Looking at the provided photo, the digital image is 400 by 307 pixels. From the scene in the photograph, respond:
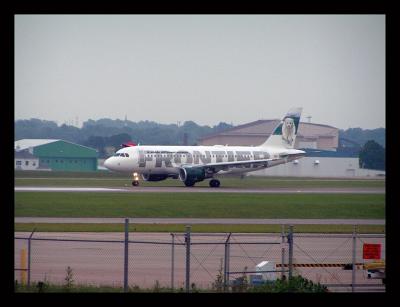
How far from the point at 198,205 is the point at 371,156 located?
69.3m

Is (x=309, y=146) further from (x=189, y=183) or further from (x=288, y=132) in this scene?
(x=189, y=183)

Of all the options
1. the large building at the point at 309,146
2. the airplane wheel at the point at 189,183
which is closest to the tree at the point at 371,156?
the large building at the point at 309,146

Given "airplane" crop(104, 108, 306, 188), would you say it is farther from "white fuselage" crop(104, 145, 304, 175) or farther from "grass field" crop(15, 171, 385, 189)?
"grass field" crop(15, 171, 385, 189)

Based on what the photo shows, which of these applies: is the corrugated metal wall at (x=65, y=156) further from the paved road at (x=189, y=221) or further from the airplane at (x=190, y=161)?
the paved road at (x=189, y=221)

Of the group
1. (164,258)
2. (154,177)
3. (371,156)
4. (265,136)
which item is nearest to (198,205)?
(154,177)

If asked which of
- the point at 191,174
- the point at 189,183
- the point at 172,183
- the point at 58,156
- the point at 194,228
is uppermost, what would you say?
the point at 58,156

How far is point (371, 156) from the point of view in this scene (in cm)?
10656

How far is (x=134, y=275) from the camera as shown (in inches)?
690

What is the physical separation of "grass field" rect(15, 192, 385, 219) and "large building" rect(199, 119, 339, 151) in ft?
240

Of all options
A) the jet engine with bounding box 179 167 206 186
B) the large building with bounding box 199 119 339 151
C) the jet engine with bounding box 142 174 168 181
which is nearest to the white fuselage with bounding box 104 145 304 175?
the jet engine with bounding box 142 174 168 181

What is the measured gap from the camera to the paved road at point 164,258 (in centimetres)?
1728
